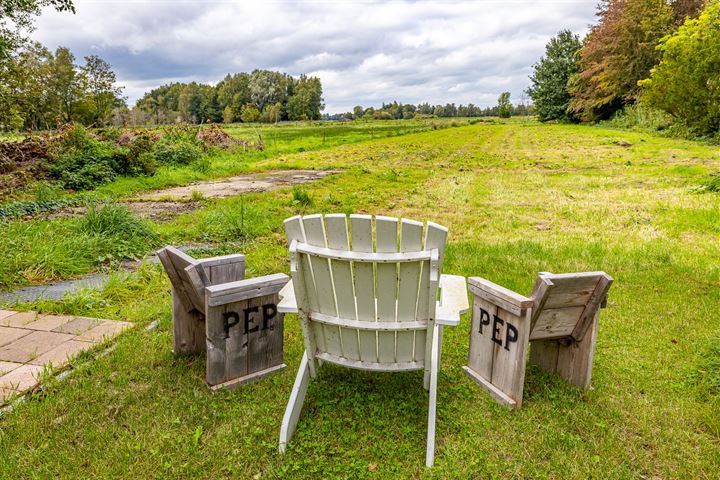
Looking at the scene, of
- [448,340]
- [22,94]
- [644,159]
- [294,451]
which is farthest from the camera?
[644,159]

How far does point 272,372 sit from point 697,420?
96.1 inches

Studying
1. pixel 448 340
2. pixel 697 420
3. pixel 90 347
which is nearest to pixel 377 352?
pixel 448 340

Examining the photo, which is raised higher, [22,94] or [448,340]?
[22,94]

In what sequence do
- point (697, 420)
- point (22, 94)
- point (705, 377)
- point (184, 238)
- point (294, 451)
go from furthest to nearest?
point (22, 94)
point (184, 238)
point (705, 377)
point (697, 420)
point (294, 451)

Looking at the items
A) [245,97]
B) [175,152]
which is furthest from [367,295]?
[245,97]

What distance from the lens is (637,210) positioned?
7.68m

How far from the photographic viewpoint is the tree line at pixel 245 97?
279ft

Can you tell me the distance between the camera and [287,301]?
8.45 ft

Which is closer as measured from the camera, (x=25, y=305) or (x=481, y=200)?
(x=25, y=305)

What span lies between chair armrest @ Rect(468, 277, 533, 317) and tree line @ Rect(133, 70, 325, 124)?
265 feet

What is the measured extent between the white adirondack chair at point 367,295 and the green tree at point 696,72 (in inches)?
426

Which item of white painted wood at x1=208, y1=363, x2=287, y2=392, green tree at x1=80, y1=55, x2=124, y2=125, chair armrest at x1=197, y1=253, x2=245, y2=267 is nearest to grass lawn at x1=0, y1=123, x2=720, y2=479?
white painted wood at x1=208, y1=363, x2=287, y2=392

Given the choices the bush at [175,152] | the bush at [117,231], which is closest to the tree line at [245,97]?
the bush at [175,152]

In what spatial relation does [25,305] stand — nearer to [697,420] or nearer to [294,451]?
[294,451]
